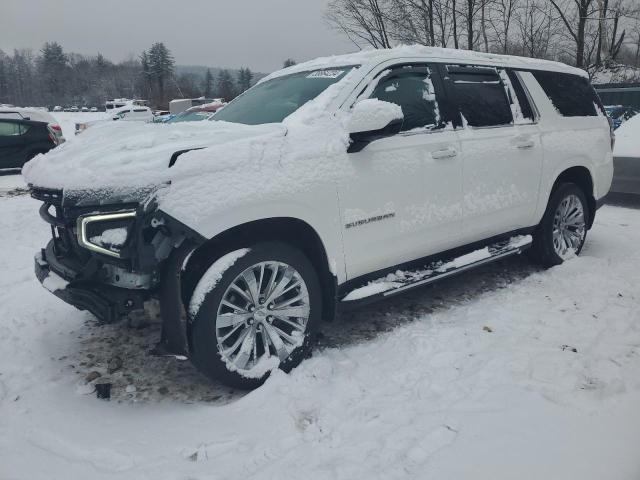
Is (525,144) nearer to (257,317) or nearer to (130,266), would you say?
(257,317)

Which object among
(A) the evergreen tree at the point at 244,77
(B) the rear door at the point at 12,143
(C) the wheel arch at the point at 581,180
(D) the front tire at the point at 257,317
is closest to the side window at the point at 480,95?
(C) the wheel arch at the point at 581,180

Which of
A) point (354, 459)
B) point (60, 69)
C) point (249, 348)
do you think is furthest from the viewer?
point (60, 69)

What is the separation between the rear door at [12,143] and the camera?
40.8 ft

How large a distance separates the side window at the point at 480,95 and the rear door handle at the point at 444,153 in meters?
0.36

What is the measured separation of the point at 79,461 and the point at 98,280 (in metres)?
0.89

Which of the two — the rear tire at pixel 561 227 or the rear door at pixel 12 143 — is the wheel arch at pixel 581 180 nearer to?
the rear tire at pixel 561 227

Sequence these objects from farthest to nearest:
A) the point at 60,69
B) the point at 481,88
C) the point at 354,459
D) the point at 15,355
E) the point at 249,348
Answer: the point at 60,69
the point at 481,88
the point at 15,355
the point at 249,348
the point at 354,459

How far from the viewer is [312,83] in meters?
3.60

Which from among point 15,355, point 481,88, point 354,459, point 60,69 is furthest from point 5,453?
point 60,69

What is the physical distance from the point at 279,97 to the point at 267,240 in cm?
140

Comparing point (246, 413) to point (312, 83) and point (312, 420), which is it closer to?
point (312, 420)

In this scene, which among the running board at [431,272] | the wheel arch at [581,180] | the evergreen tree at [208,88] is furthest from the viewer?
the evergreen tree at [208,88]

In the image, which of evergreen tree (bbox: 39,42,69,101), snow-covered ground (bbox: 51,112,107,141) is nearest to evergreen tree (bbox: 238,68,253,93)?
evergreen tree (bbox: 39,42,69,101)

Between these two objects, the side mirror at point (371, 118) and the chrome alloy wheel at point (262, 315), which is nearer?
the chrome alloy wheel at point (262, 315)
